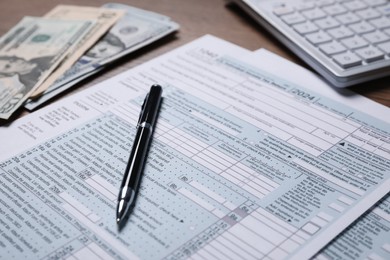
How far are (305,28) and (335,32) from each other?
39mm

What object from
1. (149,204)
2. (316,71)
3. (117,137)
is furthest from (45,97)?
(316,71)

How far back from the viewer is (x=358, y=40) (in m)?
0.61

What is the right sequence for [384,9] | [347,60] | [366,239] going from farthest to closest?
1. [384,9]
2. [347,60]
3. [366,239]

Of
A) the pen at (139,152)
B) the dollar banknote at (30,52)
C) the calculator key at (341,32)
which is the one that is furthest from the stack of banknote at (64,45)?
the calculator key at (341,32)

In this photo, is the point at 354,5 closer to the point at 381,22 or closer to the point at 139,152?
the point at 381,22

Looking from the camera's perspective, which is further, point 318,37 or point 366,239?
point 318,37

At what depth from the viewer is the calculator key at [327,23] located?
2.09 feet

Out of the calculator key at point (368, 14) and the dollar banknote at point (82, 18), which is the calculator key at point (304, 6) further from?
the dollar banknote at point (82, 18)

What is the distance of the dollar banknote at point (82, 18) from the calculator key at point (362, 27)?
13.4 inches

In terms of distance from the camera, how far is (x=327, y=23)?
64 cm

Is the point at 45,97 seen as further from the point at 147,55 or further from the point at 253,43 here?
the point at 253,43

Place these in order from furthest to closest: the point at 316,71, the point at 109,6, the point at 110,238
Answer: the point at 109,6 → the point at 316,71 → the point at 110,238

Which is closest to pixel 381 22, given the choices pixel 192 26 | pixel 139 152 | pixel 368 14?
pixel 368 14

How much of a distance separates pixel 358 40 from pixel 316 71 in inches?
2.6
